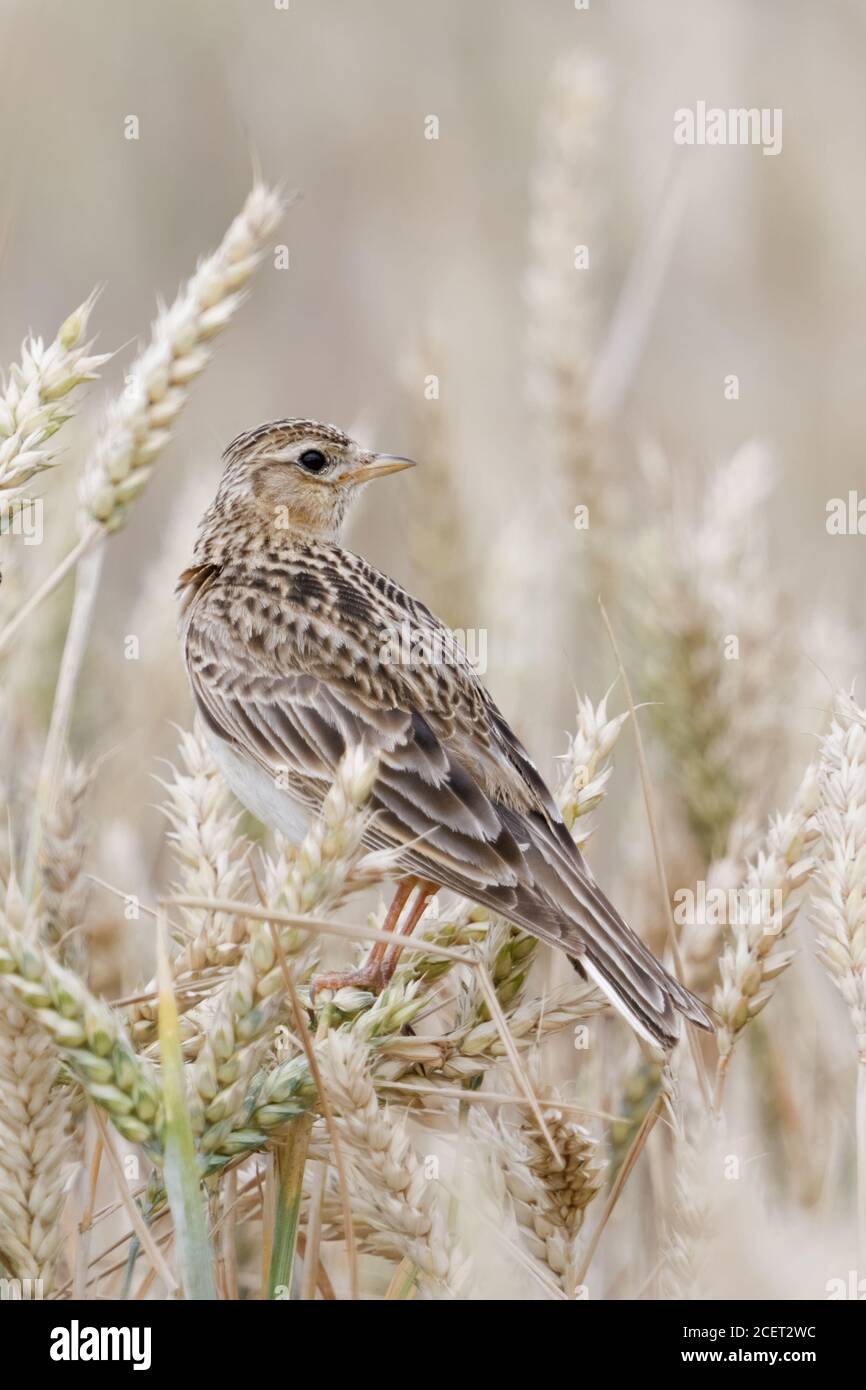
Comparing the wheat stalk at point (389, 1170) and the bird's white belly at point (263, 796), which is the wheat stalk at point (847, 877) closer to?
Answer: the wheat stalk at point (389, 1170)

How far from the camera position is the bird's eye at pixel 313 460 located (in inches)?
185

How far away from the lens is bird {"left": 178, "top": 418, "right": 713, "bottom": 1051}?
298 cm

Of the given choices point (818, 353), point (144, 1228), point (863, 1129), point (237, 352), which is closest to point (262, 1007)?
point (144, 1228)

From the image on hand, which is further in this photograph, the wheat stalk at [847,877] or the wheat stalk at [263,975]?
the wheat stalk at [847,877]

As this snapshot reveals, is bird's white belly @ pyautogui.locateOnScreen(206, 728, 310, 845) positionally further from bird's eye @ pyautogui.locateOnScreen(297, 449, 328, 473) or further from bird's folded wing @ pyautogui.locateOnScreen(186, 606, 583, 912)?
bird's eye @ pyautogui.locateOnScreen(297, 449, 328, 473)

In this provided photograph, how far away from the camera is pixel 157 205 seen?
6816 mm

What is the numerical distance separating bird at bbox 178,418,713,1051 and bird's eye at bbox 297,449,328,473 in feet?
0.05

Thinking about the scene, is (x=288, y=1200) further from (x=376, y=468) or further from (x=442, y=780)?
(x=376, y=468)

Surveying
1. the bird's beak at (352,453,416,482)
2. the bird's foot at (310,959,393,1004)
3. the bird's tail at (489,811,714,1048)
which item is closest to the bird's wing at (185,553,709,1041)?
the bird's tail at (489,811,714,1048)

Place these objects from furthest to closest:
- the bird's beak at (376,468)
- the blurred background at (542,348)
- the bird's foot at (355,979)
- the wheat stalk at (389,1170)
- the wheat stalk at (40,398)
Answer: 1. the bird's beak at (376,468)
2. the blurred background at (542,348)
3. the bird's foot at (355,979)
4. the wheat stalk at (40,398)
5. the wheat stalk at (389,1170)

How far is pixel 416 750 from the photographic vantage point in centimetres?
346

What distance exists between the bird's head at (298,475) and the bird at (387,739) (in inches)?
0.6

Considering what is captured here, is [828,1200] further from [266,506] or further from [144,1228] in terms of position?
[266,506]

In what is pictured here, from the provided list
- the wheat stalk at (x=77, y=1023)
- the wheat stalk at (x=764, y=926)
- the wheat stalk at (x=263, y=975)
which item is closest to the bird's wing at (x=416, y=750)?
the wheat stalk at (x=764, y=926)
